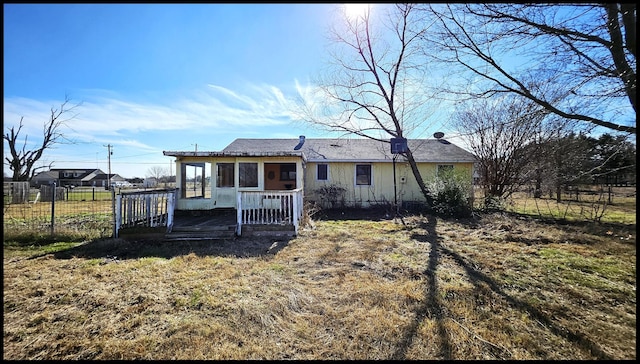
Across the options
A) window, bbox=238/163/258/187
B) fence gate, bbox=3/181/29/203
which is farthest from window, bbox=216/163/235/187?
fence gate, bbox=3/181/29/203

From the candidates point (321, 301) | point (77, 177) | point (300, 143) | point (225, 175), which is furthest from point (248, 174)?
point (77, 177)

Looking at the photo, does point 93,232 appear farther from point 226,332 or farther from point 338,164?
point 338,164

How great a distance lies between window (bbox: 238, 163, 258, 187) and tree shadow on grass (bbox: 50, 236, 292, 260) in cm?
305

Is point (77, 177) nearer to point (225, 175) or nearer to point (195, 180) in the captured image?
point (195, 180)

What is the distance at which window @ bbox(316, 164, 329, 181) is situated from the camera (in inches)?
515

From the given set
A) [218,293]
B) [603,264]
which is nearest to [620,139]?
[603,264]

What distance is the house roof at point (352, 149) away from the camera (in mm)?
13000

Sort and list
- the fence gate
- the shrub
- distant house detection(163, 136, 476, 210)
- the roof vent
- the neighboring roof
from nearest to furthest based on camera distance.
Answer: the shrub → distant house detection(163, 136, 476, 210) → the roof vent → the fence gate → the neighboring roof

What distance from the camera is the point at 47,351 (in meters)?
2.46

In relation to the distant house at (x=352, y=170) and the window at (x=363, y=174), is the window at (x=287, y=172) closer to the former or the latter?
the distant house at (x=352, y=170)

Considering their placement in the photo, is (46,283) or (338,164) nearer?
(46,283)

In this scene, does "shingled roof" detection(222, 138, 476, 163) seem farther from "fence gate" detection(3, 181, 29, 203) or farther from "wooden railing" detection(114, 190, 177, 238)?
"fence gate" detection(3, 181, 29, 203)

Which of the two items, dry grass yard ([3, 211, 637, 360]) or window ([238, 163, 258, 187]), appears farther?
window ([238, 163, 258, 187])

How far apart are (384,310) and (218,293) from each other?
2.22m
